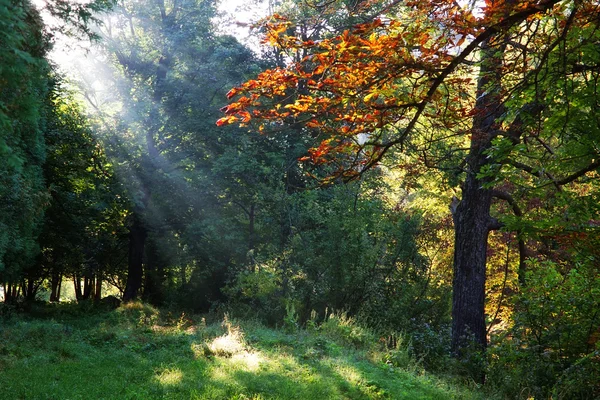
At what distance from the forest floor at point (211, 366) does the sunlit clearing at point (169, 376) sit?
0.01 meters

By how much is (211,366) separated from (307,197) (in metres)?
8.26

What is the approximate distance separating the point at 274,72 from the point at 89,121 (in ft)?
49.7

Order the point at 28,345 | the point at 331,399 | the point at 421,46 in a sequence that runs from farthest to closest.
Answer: the point at 28,345 < the point at 331,399 < the point at 421,46

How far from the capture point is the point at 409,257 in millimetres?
14438

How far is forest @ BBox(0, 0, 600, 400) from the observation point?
498cm

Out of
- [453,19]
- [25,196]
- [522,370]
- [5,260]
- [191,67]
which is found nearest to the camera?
[453,19]

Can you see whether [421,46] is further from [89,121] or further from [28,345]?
[89,121]

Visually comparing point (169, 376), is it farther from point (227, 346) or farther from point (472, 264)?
point (472, 264)

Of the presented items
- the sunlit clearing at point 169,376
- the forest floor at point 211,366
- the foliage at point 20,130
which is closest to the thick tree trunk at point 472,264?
the forest floor at point 211,366

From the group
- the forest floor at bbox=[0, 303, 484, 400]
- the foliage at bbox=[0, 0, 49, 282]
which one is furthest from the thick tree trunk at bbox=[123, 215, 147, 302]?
the forest floor at bbox=[0, 303, 484, 400]

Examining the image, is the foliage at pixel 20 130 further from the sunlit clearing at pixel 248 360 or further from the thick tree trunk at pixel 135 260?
the thick tree trunk at pixel 135 260

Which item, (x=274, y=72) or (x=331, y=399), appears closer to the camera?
(x=274, y=72)

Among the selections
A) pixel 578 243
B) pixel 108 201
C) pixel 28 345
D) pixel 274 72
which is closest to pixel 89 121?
pixel 108 201

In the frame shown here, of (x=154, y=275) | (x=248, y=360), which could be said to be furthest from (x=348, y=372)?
(x=154, y=275)
